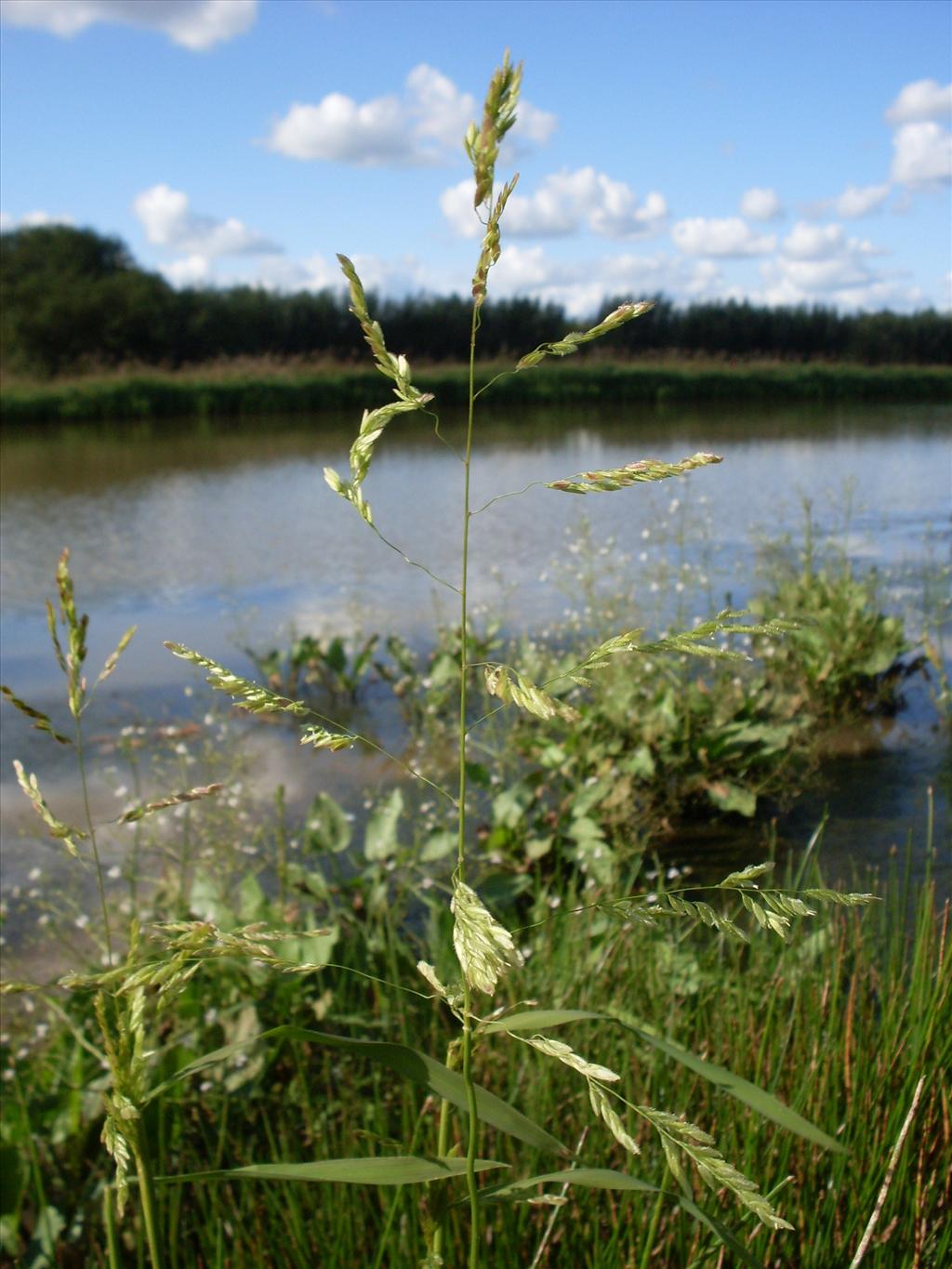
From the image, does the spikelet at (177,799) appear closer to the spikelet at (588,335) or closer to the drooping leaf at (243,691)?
the drooping leaf at (243,691)

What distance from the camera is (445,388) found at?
16.4 m

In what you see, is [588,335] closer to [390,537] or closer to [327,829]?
[327,829]

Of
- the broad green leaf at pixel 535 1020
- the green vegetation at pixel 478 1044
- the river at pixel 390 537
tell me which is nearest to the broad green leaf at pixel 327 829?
the green vegetation at pixel 478 1044

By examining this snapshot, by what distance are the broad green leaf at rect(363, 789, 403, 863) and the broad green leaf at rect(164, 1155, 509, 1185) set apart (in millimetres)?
1682

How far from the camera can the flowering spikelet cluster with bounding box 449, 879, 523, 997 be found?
1.63 feet

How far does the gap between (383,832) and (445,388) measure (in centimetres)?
1451

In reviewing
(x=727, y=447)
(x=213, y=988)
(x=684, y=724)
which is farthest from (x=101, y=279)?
(x=213, y=988)

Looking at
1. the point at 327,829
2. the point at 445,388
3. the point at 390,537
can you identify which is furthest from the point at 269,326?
the point at 327,829

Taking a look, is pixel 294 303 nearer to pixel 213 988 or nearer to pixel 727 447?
pixel 727 447

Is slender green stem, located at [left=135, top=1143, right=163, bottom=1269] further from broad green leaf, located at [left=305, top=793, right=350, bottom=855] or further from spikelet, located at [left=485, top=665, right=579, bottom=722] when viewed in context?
broad green leaf, located at [left=305, top=793, right=350, bottom=855]

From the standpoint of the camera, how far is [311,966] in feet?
1.80

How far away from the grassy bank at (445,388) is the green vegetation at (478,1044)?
774cm

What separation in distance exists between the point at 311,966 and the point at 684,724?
9.54 feet

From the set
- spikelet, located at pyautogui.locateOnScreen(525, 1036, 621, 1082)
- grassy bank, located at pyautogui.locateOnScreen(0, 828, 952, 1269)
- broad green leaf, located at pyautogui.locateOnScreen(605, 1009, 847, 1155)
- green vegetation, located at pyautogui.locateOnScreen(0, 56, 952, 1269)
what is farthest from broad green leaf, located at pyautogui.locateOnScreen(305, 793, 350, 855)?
spikelet, located at pyautogui.locateOnScreen(525, 1036, 621, 1082)
